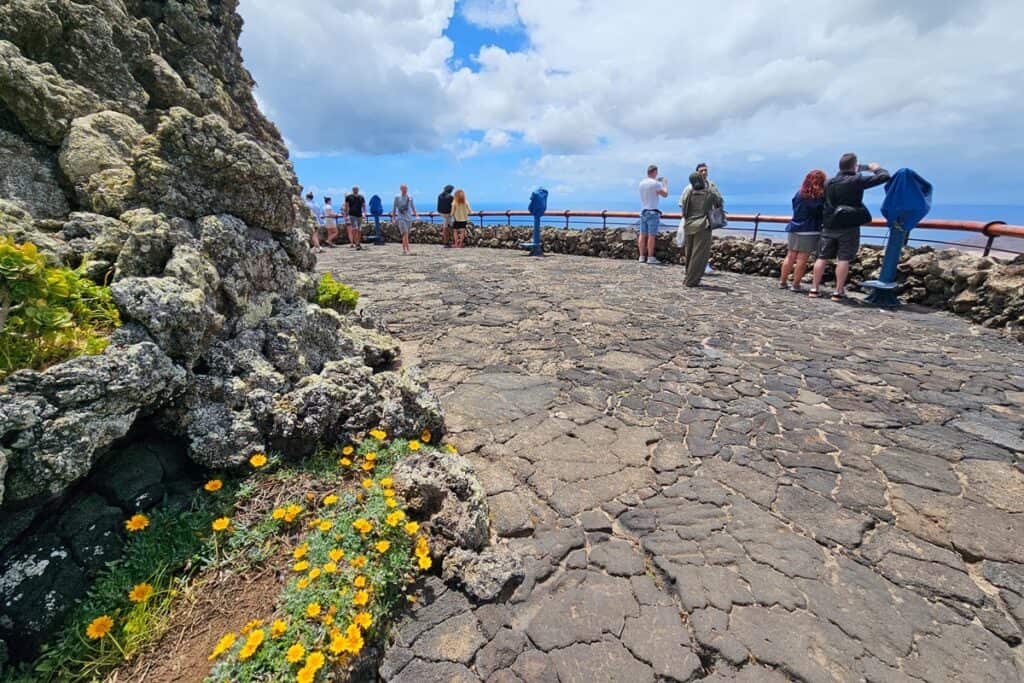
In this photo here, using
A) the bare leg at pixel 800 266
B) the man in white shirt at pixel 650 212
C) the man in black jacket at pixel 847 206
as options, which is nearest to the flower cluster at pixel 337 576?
the man in black jacket at pixel 847 206

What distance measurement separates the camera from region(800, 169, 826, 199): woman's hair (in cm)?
735

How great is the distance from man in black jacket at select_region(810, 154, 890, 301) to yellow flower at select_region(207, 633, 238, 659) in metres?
8.68

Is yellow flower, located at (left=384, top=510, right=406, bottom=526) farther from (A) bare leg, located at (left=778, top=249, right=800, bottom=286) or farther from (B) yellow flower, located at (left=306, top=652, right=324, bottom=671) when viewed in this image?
(A) bare leg, located at (left=778, top=249, right=800, bottom=286)

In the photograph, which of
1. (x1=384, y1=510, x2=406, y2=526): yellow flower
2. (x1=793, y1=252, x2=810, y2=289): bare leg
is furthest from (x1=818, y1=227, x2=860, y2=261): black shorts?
(x1=384, y1=510, x2=406, y2=526): yellow flower

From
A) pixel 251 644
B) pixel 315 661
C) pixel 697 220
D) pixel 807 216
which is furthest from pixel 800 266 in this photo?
pixel 251 644

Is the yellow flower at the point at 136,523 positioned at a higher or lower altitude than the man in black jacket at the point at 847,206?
lower

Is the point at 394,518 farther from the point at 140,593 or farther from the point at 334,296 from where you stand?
the point at 334,296

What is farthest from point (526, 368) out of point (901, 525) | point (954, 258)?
point (954, 258)

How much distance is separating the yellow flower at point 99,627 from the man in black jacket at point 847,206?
29.6ft

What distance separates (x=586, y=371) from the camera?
185 inches

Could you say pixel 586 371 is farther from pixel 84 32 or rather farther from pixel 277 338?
pixel 84 32

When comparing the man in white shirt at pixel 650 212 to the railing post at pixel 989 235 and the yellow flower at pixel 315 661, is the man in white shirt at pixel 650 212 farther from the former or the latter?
the yellow flower at pixel 315 661

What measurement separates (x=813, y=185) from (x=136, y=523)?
944cm

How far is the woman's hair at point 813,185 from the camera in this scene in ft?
24.1
